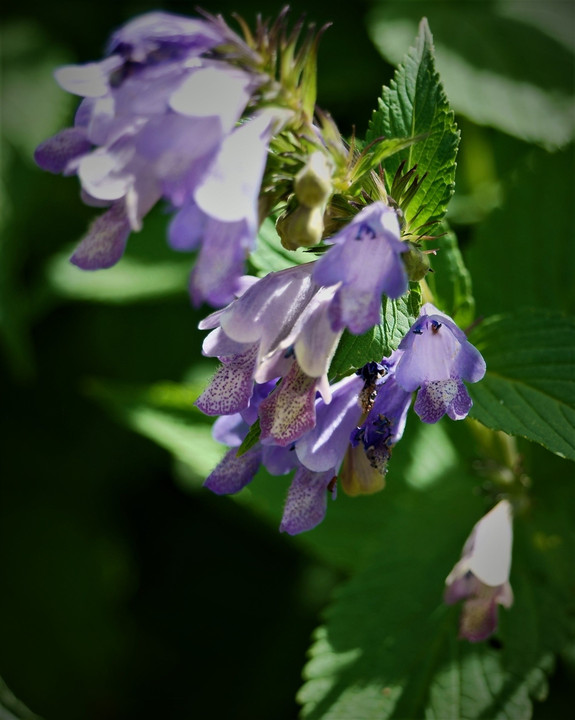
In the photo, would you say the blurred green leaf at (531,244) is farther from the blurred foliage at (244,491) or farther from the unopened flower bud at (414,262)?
the unopened flower bud at (414,262)

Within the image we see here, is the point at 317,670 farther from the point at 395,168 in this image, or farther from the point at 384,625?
the point at 395,168

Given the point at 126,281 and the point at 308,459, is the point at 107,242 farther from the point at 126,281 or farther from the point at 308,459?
the point at 126,281

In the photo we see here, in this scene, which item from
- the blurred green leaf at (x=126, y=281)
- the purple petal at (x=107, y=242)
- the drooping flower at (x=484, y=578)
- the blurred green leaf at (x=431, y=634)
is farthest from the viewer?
the blurred green leaf at (x=126, y=281)

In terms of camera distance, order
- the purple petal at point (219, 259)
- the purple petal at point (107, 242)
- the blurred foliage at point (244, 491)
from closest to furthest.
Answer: the purple petal at point (219, 259) → the purple petal at point (107, 242) → the blurred foliage at point (244, 491)

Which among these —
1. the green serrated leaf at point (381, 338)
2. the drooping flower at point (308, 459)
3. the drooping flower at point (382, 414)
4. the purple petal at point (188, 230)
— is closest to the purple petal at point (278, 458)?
the drooping flower at point (308, 459)

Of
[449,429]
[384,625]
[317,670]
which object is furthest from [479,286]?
[317,670]

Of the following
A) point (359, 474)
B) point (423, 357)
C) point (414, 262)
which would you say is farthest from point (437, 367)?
point (359, 474)
